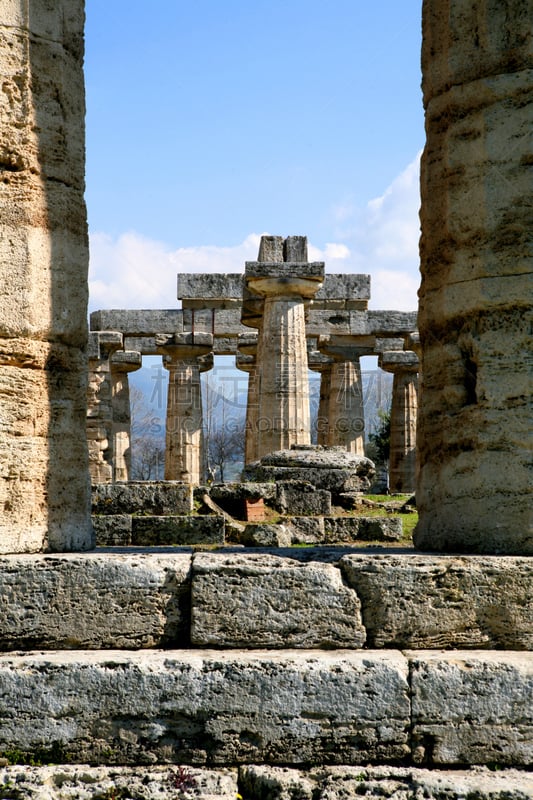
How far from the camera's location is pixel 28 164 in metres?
5.95

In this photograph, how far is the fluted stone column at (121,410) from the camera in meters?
32.1

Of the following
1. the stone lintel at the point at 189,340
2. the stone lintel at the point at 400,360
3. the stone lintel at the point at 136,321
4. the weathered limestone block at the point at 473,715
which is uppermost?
the stone lintel at the point at 136,321

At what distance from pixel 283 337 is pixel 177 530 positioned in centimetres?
915

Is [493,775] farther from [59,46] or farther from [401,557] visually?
[59,46]

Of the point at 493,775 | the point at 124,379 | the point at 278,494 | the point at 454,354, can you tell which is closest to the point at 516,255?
the point at 454,354

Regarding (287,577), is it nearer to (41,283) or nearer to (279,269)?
(41,283)

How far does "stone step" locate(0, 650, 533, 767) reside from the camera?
4961mm

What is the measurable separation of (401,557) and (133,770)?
1.94 metres

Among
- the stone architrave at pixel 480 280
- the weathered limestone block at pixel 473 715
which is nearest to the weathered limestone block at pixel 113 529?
the stone architrave at pixel 480 280

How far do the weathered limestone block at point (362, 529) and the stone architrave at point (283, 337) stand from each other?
7815mm

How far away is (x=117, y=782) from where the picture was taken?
4832mm

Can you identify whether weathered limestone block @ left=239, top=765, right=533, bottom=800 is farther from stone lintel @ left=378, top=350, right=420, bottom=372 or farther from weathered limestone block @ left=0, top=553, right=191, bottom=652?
stone lintel @ left=378, top=350, right=420, bottom=372

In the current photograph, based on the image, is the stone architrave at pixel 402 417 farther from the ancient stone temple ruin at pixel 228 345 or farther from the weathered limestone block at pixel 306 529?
the weathered limestone block at pixel 306 529

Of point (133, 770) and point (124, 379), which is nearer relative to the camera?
point (133, 770)
